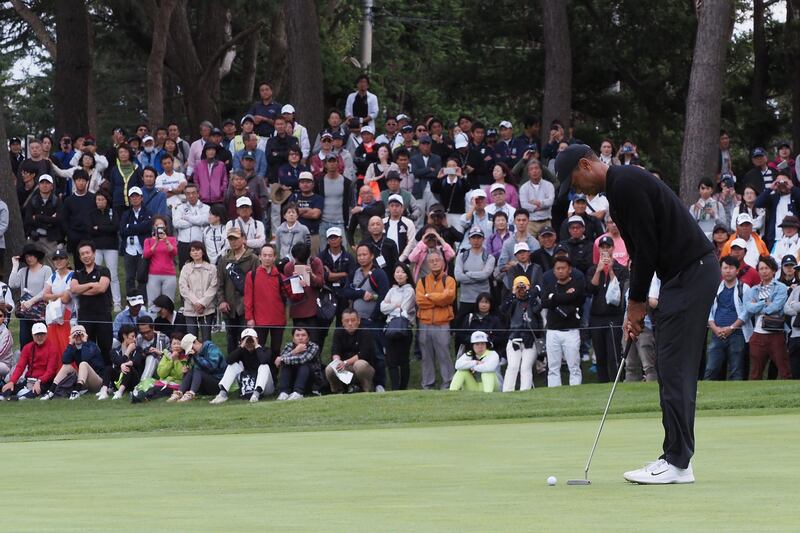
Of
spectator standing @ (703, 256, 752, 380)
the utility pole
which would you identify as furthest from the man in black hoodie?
the utility pole

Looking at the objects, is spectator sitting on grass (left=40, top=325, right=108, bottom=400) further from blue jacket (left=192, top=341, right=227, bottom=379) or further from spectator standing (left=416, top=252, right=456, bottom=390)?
spectator standing (left=416, top=252, right=456, bottom=390)

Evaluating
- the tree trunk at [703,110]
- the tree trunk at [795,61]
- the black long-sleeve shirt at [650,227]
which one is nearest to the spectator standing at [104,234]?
the tree trunk at [703,110]

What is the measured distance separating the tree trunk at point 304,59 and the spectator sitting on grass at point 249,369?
10429 mm

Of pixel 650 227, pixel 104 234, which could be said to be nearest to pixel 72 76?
pixel 104 234

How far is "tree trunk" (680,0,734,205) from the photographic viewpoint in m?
24.4

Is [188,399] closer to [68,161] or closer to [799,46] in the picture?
[68,161]

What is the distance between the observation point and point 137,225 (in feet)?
72.0

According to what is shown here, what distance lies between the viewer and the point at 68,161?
26.0 m

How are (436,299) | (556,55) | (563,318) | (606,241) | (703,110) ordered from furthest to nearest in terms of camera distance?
(556,55)
(703,110)
(436,299)
(606,241)
(563,318)

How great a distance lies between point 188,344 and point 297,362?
157cm

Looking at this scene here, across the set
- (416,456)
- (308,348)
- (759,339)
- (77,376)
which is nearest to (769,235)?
(759,339)

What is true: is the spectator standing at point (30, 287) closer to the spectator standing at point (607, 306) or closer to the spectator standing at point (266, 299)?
the spectator standing at point (266, 299)

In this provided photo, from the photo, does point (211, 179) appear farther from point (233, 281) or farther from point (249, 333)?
point (249, 333)

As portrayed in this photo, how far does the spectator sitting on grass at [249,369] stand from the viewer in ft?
62.3
